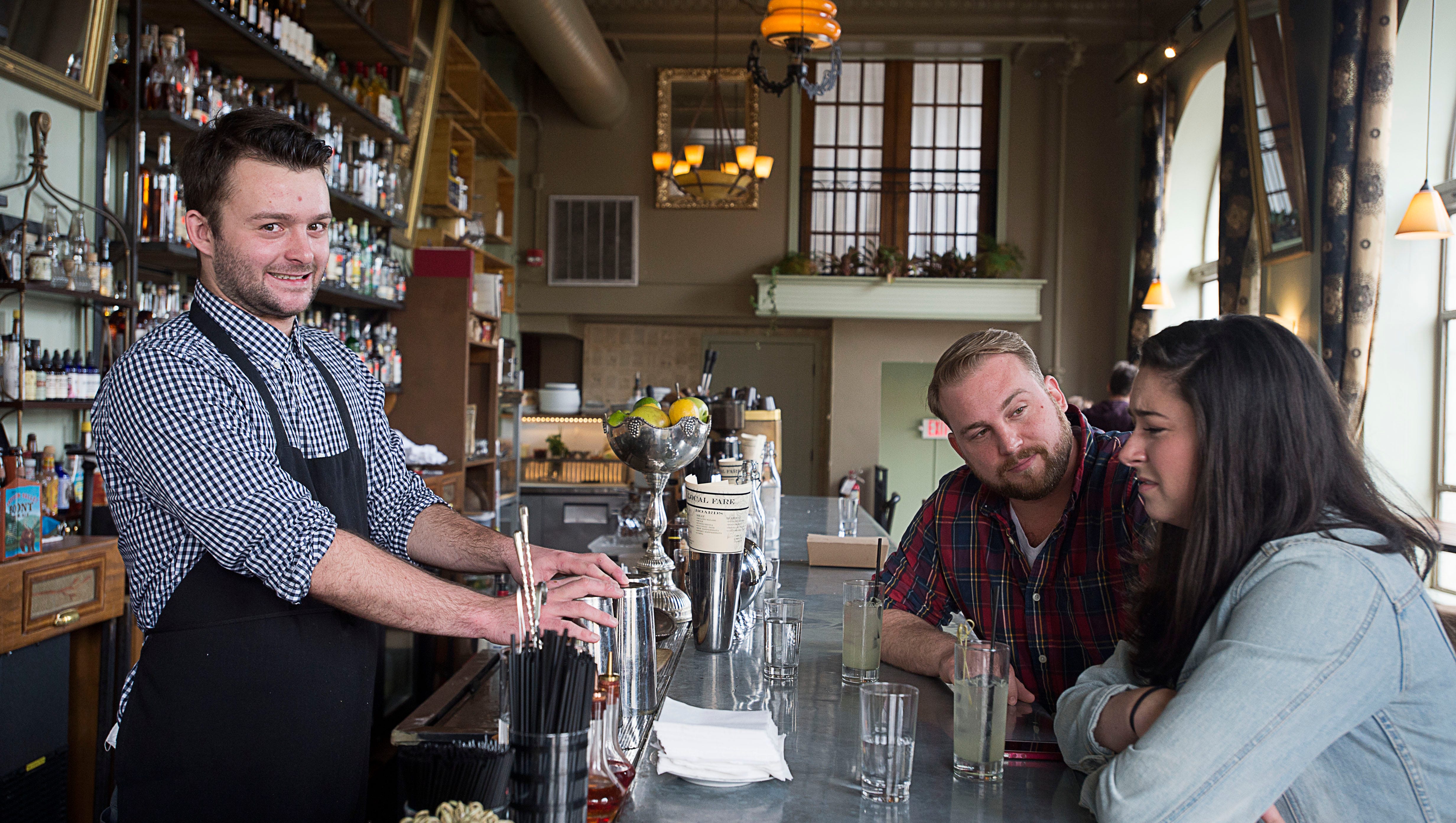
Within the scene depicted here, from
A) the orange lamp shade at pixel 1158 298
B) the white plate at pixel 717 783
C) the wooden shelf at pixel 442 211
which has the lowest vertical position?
the white plate at pixel 717 783

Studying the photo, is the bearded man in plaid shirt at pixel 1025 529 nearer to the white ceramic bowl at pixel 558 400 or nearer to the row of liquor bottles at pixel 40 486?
the row of liquor bottles at pixel 40 486

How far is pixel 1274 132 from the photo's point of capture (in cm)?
648

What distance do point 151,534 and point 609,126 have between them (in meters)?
→ 8.93

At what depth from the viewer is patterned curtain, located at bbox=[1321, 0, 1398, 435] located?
5.50 m

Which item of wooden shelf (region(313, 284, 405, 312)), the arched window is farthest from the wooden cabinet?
the arched window

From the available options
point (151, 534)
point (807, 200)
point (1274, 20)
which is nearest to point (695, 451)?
point (151, 534)

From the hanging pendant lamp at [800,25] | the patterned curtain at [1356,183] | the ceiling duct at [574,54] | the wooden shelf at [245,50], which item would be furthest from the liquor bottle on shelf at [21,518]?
the patterned curtain at [1356,183]

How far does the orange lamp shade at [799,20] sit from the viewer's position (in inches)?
185

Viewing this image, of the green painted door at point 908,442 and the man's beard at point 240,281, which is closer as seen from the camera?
the man's beard at point 240,281

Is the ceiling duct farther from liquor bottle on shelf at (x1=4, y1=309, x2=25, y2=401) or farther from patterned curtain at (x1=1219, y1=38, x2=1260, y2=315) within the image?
patterned curtain at (x1=1219, y1=38, x2=1260, y2=315)

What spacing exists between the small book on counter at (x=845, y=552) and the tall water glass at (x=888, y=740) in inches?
70.8

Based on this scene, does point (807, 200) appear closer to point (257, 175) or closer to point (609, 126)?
point (609, 126)

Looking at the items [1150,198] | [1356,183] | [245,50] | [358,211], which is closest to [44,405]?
[245,50]

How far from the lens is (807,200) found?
1005 centimetres
